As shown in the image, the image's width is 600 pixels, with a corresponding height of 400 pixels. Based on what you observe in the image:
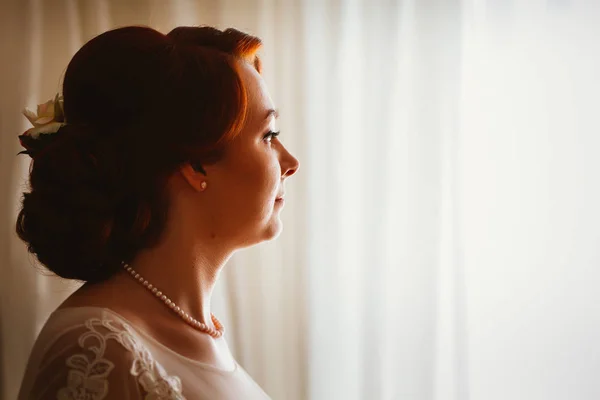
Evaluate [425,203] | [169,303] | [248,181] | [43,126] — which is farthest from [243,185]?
[425,203]

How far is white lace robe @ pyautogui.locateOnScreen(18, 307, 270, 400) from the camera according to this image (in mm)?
887

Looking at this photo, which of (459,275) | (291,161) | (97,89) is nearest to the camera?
(97,89)

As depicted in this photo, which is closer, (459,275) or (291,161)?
(291,161)

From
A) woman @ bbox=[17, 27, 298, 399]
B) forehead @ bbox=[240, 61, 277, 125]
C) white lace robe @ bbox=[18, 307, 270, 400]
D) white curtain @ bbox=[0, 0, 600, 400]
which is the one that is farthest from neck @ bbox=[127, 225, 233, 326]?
white curtain @ bbox=[0, 0, 600, 400]

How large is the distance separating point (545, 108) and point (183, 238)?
1.27 metres

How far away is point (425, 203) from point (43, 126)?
3.83 ft

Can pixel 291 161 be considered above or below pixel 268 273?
A: above

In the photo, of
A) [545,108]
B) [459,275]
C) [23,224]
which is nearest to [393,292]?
[459,275]

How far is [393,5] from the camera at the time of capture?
1961mm

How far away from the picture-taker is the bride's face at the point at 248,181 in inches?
43.5

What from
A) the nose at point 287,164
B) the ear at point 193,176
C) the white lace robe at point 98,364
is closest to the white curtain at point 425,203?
the nose at point 287,164

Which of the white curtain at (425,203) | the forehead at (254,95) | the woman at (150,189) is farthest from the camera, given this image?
the white curtain at (425,203)

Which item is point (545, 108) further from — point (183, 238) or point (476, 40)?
point (183, 238)

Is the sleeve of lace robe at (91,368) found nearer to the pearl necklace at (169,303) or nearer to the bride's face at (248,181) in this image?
the pearl necklace at (169,303)
